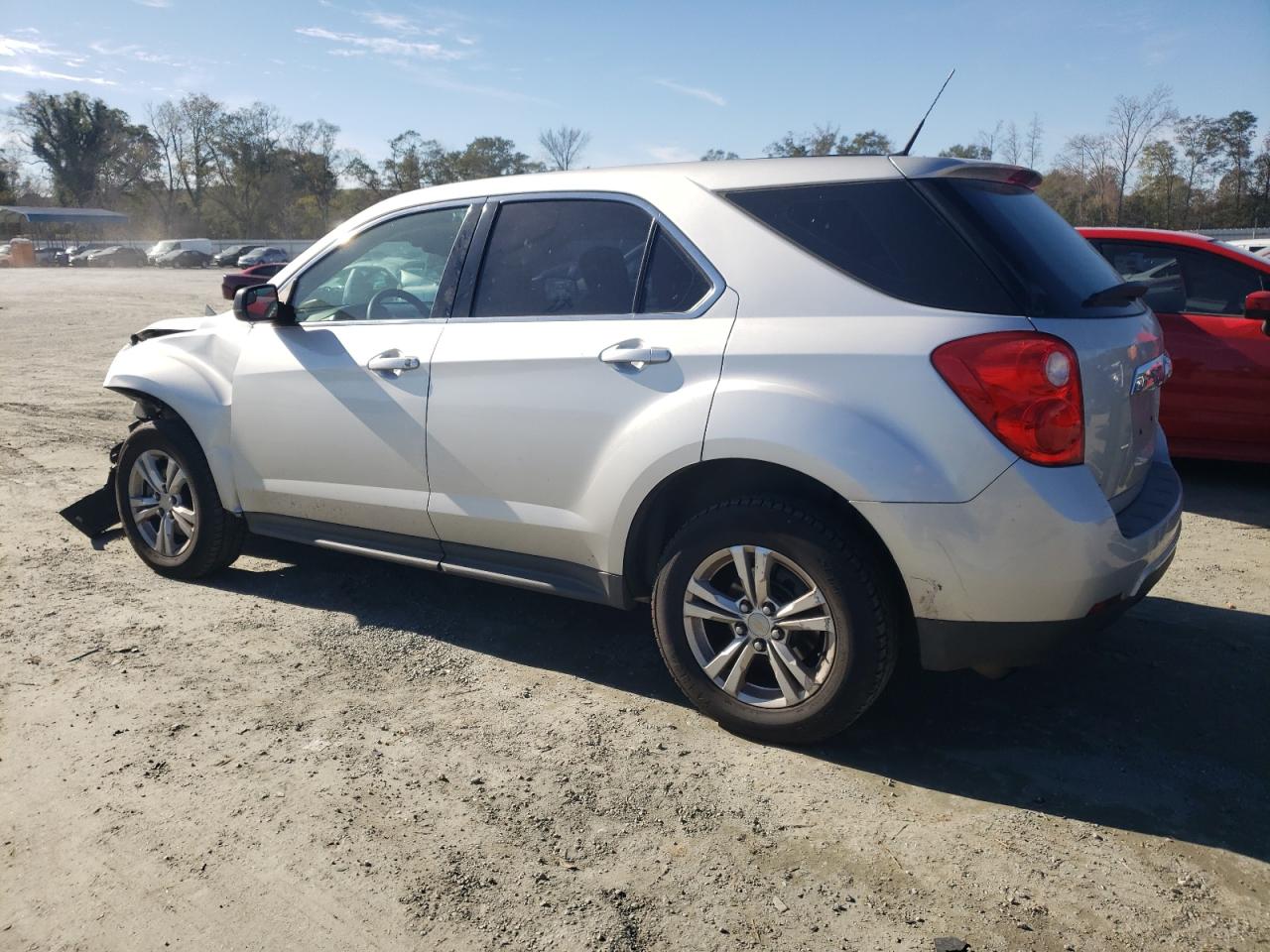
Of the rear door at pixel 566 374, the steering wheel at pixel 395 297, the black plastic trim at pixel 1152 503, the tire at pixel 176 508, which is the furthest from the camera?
the tire at pixel 176 508

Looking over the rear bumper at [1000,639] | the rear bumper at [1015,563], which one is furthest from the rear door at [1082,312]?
the rear bumper at [1000,639]

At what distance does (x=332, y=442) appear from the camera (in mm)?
4305

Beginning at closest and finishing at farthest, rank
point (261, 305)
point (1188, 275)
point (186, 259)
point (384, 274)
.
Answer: point (384, 274) < point (261, 305) < point (1188, 275) < point (186, 259)

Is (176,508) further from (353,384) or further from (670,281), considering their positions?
(670,281)

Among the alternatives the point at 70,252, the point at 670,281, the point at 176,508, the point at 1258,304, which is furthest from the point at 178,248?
the point at 670,281

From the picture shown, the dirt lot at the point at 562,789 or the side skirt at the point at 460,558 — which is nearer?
the dirt lot at the point at 562,789

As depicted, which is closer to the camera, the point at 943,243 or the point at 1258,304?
the point at 943,243

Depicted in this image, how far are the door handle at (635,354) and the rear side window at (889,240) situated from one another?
0.55 m

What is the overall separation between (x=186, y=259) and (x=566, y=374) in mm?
64631

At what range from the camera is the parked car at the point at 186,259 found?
201ft

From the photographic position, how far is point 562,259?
384 cm

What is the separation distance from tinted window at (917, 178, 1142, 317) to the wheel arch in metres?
0.82

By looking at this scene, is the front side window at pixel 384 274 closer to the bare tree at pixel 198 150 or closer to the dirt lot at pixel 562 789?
the dirt lot at pixel 562 789

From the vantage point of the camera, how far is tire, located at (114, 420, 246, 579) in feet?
15.8
